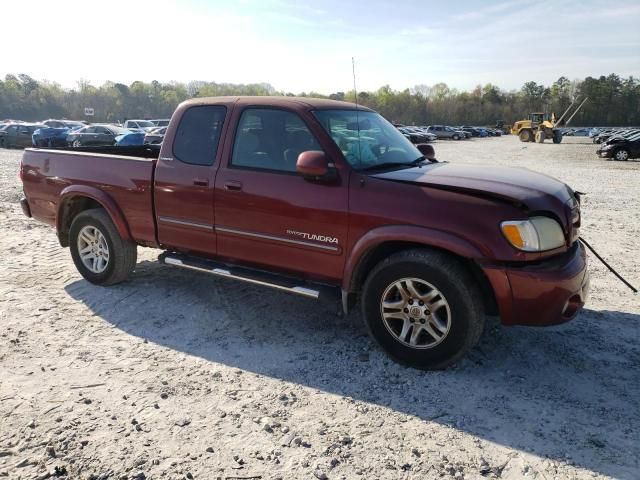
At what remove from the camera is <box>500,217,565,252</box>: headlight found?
10.6 feet

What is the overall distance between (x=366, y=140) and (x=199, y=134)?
1.56 meters

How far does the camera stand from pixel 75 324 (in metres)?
4.44

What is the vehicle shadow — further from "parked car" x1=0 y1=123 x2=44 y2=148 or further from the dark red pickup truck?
"parked car" x1=0 y1=123 x2=44 y2=148

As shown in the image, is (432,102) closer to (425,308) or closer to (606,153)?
(606,153)

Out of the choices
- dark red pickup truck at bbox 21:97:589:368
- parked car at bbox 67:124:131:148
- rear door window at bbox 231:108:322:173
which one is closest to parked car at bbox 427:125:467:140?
parked car at bbox 67:124:131:148

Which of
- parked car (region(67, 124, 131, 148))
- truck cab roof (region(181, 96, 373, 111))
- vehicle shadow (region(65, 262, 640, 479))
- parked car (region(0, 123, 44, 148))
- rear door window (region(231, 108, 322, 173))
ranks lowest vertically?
vehicle shadow (region(65, 262, 640, 479))

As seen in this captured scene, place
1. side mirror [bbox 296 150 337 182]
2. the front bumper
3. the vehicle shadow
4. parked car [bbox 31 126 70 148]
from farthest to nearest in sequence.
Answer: parked car [bbox 31 126 70 148]
the front bumper
side mirror [bbox 296 150 337 182]
the vehicle shadow

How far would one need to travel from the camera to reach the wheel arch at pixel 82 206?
197 inches

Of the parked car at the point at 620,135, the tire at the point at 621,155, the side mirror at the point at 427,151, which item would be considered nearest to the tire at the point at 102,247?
the side mirror at the point at 427,151

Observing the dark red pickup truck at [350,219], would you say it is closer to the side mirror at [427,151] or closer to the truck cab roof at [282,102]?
the truck cab roof at [282,102]

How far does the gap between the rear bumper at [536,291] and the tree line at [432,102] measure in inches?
4065

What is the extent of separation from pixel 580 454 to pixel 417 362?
3.92 ft

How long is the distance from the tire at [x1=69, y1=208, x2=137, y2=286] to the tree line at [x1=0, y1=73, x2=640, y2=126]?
10174 centimetres

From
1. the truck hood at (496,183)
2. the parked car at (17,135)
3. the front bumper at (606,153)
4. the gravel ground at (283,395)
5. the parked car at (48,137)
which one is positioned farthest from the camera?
the parked car at (17,135)
